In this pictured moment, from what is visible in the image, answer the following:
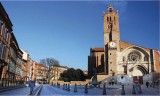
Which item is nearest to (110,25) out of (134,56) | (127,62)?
(134,56)

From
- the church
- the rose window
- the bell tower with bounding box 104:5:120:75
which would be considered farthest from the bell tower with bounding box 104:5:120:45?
the rose window

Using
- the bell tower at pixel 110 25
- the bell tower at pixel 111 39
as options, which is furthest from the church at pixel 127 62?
the bell tower at pixel 110 25

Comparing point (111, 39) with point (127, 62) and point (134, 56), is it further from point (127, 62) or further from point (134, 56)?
point (127, 62)

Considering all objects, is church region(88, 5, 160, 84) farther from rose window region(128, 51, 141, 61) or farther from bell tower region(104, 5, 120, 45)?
bell tower region(104, 5, 120, 45)

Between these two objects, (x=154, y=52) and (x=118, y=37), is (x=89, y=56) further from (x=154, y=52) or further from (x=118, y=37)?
(x=154, y=52)

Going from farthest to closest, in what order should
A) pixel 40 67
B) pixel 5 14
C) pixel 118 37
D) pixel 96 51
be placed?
pixel 40 67 < pixel 96 51 < pixel 118 37 < pixel 5 14

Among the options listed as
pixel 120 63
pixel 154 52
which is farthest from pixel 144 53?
pixel 120 63

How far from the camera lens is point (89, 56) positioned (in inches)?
4503

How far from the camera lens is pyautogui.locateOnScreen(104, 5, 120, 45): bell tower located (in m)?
98.0

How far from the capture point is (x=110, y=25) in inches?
4021

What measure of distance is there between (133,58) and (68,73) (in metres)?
28.7

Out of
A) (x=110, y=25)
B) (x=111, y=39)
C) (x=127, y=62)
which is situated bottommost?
(x=127, y=62)

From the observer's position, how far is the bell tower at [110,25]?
321ft

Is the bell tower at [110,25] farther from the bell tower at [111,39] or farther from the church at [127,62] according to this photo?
the church at [127,62]
